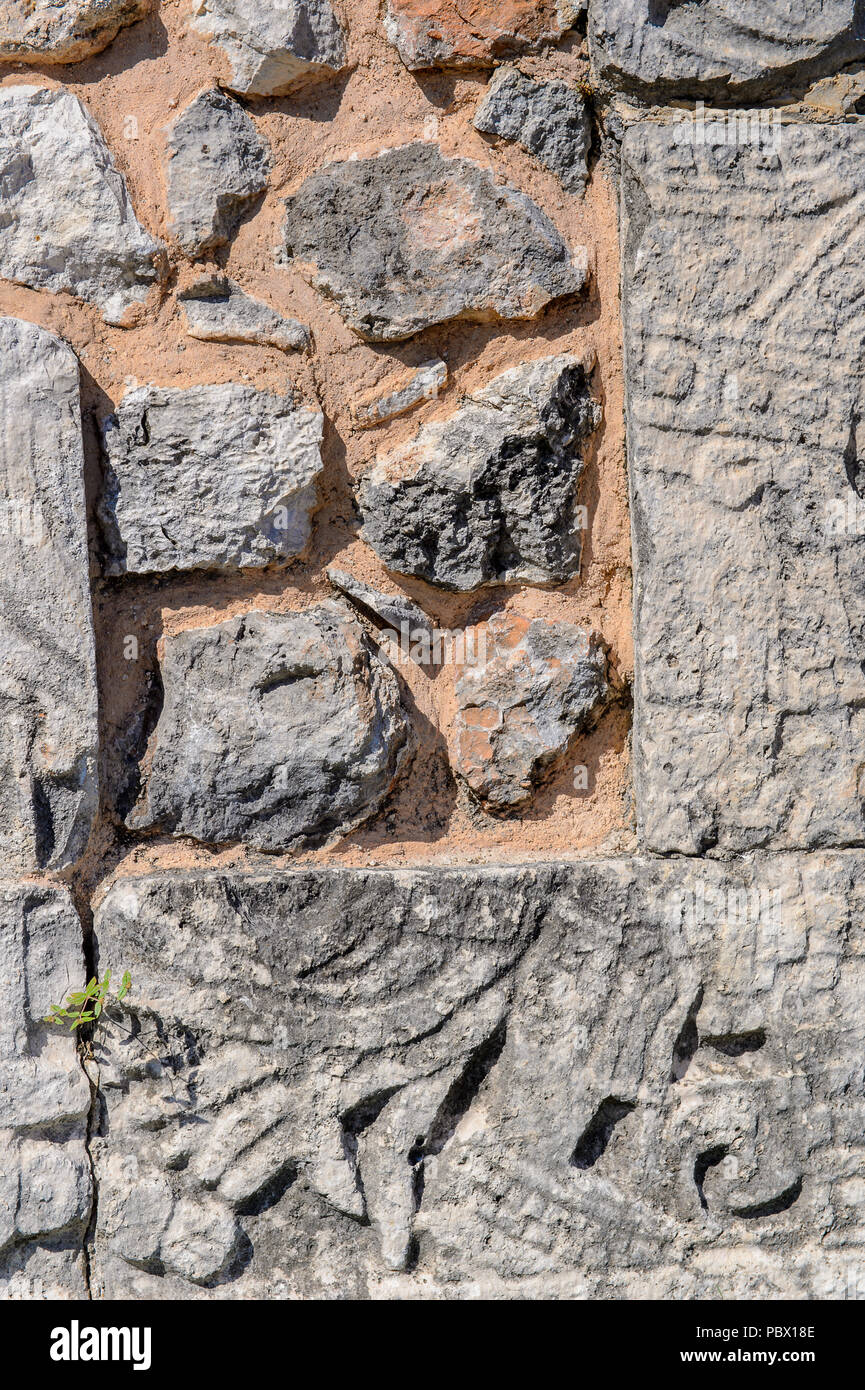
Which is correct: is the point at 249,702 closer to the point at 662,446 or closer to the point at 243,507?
the point at 243,507

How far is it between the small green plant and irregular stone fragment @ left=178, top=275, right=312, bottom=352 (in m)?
0.91

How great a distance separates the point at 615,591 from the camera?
150 cm

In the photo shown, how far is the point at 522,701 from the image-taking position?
4.78 feet

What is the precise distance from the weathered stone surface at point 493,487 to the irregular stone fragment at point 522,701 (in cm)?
9

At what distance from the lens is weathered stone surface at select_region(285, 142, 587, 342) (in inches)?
55.9

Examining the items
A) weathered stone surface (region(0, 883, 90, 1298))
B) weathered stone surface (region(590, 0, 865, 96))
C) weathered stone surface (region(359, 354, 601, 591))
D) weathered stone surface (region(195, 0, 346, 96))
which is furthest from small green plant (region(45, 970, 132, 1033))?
weathered stone surface (region(590, 0, 865, 96))

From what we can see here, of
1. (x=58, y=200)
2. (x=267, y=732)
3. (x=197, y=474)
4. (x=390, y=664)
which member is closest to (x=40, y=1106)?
(x=267, y=732)

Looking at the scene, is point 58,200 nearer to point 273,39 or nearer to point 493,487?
point 273,39

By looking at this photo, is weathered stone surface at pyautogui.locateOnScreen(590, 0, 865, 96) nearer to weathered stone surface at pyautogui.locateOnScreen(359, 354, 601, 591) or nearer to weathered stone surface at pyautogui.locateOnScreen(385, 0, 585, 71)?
weathered stone surface at pyautogui.locateOnScreen(385, 0, 585, 71)

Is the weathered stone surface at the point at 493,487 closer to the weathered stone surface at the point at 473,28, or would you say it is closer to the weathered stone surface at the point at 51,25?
the weathered stone surface at the point at 473,28

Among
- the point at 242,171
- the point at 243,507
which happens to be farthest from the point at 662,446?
the point at 242,171

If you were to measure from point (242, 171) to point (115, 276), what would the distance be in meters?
0.23

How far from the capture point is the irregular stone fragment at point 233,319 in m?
1.43

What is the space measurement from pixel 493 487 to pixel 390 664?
30 centimetres
